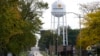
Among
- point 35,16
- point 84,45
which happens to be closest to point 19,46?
point 35,16

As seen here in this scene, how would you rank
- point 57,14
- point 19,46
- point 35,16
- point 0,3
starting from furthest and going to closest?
point 57,14, point 35,16, point 19,46, point 0,3

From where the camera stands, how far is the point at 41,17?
71.3m

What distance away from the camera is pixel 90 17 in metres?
65.1

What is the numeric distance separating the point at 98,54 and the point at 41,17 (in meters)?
14.1

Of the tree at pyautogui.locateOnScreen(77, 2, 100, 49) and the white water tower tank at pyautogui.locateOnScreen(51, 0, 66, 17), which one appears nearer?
the tree at pyautogui.locateOnScreen(77, 2, 100, 49)

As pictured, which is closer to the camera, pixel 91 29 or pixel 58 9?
pixel 91 29

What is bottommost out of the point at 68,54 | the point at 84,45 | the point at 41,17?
the point at 68,54

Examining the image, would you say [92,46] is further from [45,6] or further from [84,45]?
[45,6]

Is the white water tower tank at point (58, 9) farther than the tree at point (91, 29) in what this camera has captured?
Yes

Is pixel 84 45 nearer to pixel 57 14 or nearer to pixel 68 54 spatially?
pixel 68 54

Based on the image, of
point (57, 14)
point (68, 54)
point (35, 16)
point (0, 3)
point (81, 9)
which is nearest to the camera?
point (0, 3)

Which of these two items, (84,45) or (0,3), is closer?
(0,3)

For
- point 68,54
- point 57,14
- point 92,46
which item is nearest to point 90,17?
point 92,46

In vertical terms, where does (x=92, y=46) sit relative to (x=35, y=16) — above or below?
below
